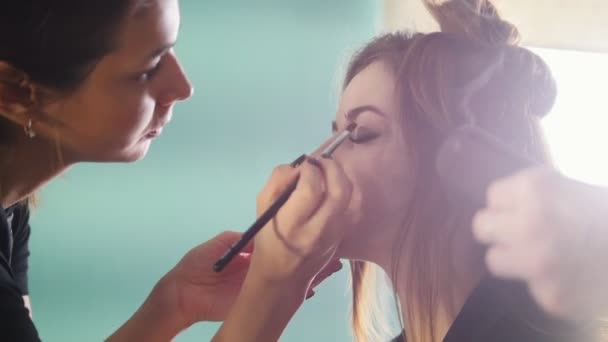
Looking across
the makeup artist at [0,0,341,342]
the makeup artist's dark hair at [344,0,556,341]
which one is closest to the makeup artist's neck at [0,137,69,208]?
the makeup artist at [0,0,341,342]

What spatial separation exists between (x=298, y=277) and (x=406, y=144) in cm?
16

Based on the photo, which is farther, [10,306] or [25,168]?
[25,168]

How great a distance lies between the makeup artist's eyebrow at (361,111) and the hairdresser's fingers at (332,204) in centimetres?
8

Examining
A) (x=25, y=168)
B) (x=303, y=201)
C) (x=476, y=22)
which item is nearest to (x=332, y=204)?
(x=303, y=201)

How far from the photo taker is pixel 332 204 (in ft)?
1.57

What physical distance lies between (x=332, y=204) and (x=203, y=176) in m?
0.29

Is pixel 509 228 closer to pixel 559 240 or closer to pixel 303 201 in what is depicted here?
pixel 559 240

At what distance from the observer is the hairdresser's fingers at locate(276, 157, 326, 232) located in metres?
0.48

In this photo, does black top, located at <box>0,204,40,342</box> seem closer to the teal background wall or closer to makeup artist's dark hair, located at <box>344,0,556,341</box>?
the teal background wall

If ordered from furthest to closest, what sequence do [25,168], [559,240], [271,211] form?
[25,168] → [271,211] → [559,240]

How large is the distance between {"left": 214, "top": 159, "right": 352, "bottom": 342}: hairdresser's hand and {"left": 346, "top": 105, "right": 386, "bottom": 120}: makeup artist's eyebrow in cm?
7

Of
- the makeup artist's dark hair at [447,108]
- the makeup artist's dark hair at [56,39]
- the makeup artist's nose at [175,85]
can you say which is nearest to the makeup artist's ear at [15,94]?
the makeup artist's dark hair at [56,39]

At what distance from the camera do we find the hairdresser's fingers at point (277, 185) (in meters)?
0.51

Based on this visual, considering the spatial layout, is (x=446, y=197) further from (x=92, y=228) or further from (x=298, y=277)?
(x=92, y=228)
